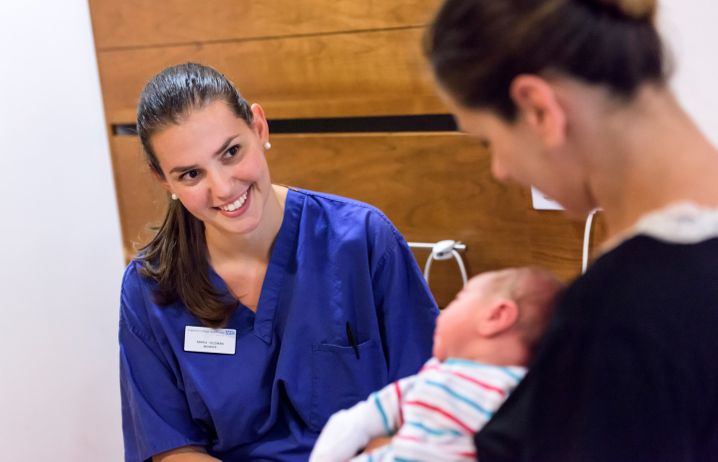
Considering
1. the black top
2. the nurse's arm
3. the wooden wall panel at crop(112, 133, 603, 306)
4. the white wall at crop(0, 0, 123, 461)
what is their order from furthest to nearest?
the white wall at crop(0, 0, 123, 461), the wooden wall panel at crop(112, 133, 603, 306), the nurse's arm, the black top

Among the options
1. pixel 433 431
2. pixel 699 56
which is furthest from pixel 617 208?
pixel 699 56

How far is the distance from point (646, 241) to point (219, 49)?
176 centimetres

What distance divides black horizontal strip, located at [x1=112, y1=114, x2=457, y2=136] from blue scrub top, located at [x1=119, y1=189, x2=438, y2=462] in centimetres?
47

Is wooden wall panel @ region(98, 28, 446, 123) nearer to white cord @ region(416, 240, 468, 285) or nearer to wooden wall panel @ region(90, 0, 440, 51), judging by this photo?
wooden wall panel @ region(90, 0, 440, 51)

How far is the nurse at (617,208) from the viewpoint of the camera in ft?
2.06

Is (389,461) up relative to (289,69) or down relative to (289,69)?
down

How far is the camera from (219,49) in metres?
2.22

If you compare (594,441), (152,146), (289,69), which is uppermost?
(289,69)

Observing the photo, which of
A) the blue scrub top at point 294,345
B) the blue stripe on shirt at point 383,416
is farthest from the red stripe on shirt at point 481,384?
the blue scrub top at point 294,345

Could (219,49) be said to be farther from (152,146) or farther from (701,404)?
(701,404)

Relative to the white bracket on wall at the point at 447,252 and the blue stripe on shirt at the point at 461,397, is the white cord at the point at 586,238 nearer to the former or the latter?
the white bracket on wall at the point at 447,252

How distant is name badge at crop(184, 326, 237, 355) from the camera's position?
1514 mm

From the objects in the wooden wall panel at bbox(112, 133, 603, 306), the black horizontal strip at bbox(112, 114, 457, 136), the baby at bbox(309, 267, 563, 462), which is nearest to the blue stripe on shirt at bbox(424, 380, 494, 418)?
the baby at bbox(309, 267, 563, 462)

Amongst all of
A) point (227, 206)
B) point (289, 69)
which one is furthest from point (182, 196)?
point (289, 69)
